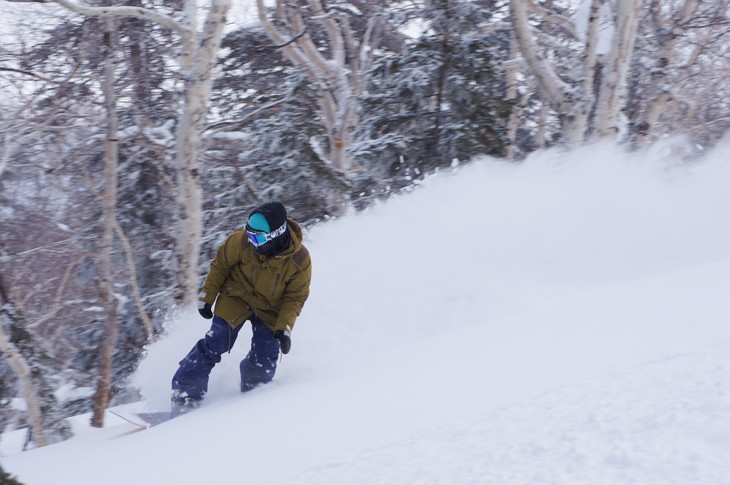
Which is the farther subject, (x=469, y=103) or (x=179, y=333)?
(x=469, y=103)

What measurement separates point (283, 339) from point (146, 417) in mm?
1300

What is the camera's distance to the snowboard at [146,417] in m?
4.41

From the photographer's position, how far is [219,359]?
4559 mm

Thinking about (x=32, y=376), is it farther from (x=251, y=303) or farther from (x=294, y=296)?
(x=294, y=296)

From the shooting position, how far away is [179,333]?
5.98 m

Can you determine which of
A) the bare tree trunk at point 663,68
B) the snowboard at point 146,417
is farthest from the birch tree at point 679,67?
the snowboard at point 146,417

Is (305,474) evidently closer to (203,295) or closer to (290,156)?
(203,295)

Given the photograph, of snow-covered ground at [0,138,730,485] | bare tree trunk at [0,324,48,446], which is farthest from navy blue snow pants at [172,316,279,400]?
bare tree trunk at [0,324,48,446]

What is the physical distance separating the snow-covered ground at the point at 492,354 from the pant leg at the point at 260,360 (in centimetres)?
15

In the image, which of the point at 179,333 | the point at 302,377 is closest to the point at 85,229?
the point at 179,333

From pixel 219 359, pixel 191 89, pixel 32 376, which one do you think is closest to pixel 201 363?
pixel 219 359

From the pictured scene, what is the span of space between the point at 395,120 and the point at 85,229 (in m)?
5.94

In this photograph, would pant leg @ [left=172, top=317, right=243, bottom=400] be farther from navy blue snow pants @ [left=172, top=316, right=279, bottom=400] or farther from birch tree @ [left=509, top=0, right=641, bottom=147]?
birch tree @ [left=509, top=0, right=641, bottom=147]

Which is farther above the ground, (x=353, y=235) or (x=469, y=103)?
(x=469, y=103)
